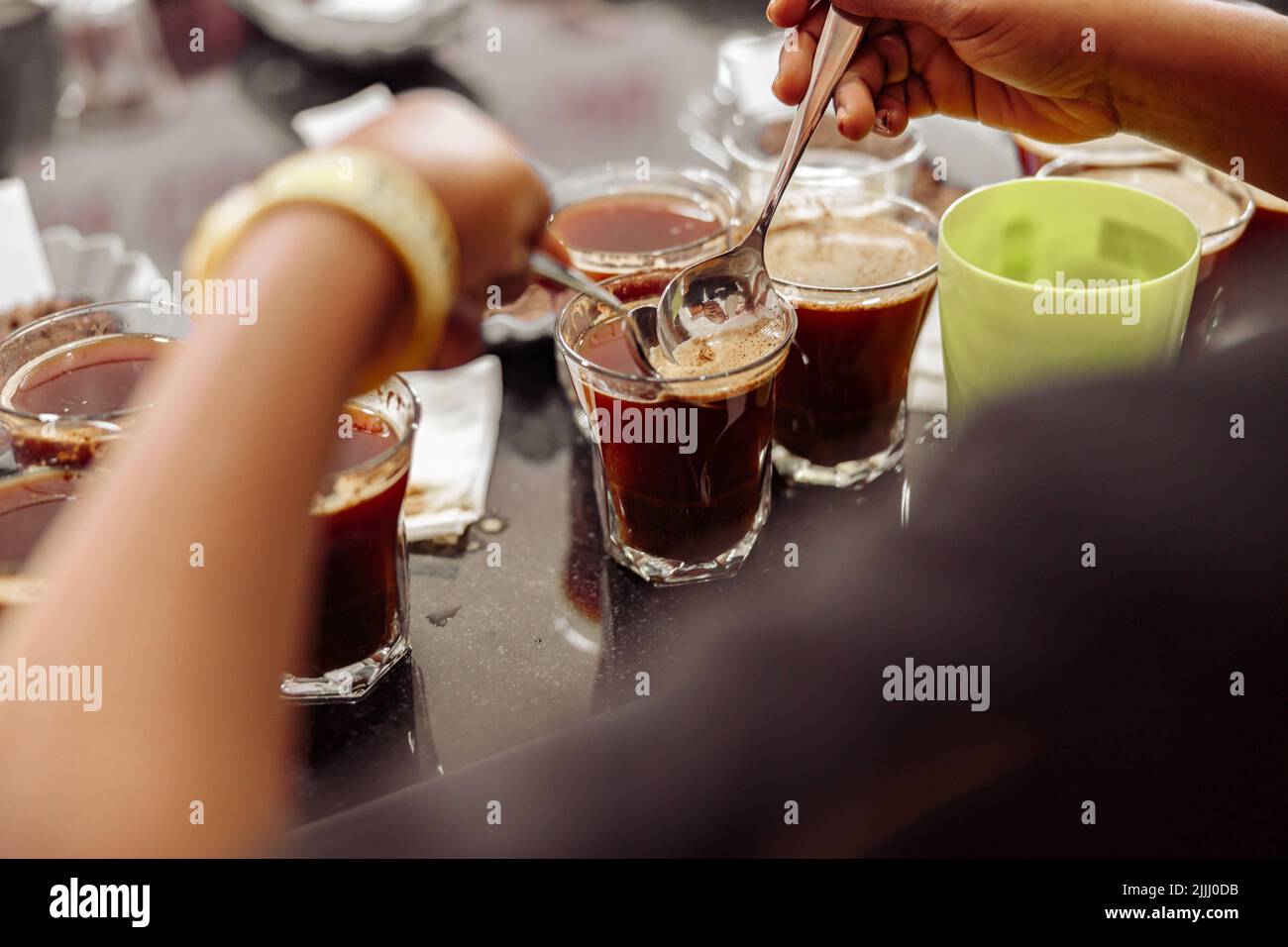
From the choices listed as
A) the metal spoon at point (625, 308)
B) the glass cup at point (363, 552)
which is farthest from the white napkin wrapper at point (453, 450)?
the metal spoon at point (625, 308)

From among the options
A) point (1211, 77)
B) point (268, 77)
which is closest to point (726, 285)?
point (1211, 77)

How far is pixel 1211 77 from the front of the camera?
4.09 ft

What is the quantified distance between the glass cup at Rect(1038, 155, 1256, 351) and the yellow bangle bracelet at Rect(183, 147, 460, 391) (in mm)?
833

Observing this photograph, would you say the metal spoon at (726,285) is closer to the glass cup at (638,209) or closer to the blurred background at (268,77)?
the glass cup at (638,209)

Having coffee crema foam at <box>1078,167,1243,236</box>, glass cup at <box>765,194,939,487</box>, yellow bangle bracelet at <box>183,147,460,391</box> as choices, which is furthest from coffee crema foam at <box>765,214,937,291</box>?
yellow bangle bracelet at <box>183,147,460,391</box>

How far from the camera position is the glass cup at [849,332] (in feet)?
4.01

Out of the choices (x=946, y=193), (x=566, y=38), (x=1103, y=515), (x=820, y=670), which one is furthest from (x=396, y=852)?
(x=566, y=38)

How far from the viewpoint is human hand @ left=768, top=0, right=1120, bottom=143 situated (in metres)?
1.27

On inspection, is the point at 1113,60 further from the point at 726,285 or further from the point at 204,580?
the point at 204,580

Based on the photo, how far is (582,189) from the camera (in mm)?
1577

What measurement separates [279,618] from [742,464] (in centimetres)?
54

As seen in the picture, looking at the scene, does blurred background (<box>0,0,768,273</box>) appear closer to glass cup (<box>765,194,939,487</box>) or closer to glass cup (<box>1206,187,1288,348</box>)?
glass cup (<box>765,194,939,487</box>)

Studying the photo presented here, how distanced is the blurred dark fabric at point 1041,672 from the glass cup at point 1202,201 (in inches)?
16.1
